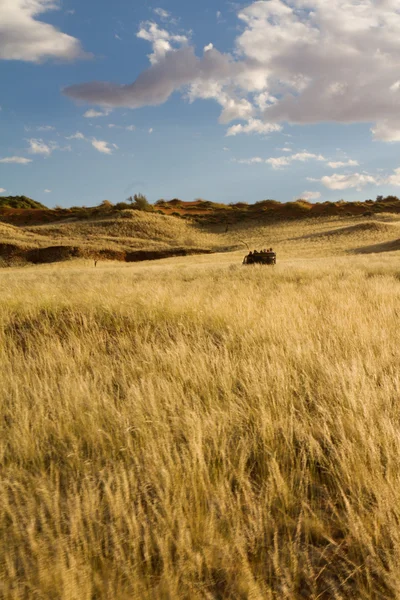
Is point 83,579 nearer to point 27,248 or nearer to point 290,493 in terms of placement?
point 290,493

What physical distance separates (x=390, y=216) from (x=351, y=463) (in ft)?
198

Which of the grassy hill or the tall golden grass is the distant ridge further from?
the tall golden grass

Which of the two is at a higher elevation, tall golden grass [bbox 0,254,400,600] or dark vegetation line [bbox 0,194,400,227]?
dark vegetation line [bbox 0,194,400,227]

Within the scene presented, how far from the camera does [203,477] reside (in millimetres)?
1926

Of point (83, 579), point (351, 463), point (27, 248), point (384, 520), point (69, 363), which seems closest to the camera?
point (83, 579)

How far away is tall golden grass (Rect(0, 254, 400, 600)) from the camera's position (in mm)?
1465

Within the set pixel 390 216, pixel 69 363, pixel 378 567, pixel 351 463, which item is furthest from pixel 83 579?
pixel 390 216

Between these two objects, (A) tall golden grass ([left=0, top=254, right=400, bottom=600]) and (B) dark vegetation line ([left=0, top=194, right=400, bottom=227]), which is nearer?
(A) tall golden grass ([left=0, top=254, right=400, bottom=600])

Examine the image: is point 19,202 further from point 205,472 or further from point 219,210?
point 205,472

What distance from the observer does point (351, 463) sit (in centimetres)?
202

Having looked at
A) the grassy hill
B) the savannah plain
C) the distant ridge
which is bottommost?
the savannah plain

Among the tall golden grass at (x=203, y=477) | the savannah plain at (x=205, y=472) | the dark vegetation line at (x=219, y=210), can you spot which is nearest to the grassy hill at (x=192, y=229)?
the dark vegetation line at (x=219, y=210)

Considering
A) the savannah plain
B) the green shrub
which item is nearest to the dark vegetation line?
the green shrub

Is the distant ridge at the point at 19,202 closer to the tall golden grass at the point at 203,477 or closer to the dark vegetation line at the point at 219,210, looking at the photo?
the dark vegetation line at the point at 219,210
